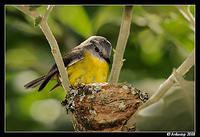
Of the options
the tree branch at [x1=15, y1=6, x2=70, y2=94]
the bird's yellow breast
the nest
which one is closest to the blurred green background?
the bird's yellow breast

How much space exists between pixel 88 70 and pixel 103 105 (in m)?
A: 0.33

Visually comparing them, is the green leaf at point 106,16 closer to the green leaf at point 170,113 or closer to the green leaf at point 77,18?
the green leaf at point 77,18

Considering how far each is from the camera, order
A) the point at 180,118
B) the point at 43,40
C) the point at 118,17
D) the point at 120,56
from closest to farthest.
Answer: the point at 180,118 → the point at 120,56 → the point at 118,17 → the point at 43,40

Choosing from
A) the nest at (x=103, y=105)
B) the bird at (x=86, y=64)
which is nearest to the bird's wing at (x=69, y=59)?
the bird at (x=86, y=64)

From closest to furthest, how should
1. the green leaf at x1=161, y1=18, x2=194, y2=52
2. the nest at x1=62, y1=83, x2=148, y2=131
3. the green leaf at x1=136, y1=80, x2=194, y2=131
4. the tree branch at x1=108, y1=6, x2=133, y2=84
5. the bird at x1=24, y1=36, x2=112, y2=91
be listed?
the green leaf at x1=136, y1=80, x2=194, y2=131 < the tree branch at x1=108, y1=6, x2=133, y2=84 < the nest at x1=62, y1=83, x2=148, y2=131 < the green leaf at x1=161, y1=18, x2=194, y2=52 < the bird at x1=24, y1=36, x2=112, y2=91

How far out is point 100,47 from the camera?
1.71 m

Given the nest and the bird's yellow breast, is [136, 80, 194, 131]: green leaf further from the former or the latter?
the bird's yellow breast

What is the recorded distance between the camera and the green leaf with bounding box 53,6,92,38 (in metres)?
1.59

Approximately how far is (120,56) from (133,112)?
0.77 feet

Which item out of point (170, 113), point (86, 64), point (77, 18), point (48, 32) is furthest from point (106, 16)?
point (170, 113)

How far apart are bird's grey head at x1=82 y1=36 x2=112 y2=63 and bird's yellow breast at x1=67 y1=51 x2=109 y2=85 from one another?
1.0 inches
